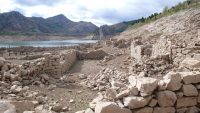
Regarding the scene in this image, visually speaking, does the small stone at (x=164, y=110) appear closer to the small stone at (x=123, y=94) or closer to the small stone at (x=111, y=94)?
the small stone at (x=123, y=94)

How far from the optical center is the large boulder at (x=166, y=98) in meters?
7.70

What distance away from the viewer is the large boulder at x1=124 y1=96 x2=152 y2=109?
293 inches

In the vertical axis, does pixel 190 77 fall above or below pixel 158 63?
above

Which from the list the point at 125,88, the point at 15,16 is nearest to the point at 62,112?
the point at 125,88

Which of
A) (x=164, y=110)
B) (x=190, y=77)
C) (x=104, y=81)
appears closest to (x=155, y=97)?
(x=164, y=110)

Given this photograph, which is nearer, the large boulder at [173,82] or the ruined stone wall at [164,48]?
the large boulder at [173,82]

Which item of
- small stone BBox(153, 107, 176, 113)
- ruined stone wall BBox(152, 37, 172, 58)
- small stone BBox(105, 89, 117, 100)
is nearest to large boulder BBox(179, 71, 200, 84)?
small stone BBox(153, 107, 176, 113)

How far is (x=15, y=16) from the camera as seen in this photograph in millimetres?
183375

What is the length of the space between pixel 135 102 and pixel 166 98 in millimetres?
768

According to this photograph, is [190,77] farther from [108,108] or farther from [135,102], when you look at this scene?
[108,108]

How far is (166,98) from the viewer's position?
7.75 meters

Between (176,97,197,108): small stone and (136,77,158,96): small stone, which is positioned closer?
(136,77,158,96): small stone

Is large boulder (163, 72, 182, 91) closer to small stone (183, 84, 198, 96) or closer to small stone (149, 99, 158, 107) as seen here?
small stone (183, 84, 198, 96)

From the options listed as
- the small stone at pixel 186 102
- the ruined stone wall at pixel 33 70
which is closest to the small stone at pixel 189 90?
the small stone at pixel 186 102
